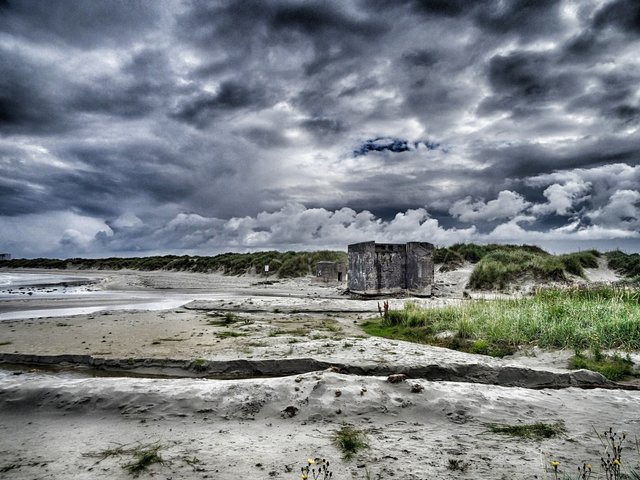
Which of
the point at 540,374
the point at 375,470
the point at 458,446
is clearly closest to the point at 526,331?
the point at 540,374

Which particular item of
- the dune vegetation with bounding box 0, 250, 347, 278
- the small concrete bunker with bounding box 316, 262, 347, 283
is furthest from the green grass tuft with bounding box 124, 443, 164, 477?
the dune vegetation with bounding box 0, 250, 347, 278

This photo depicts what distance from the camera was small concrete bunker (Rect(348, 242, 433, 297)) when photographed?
1916 centimetres

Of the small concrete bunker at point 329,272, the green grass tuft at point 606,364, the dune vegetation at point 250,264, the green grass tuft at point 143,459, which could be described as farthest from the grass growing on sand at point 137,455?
the dune vegetation at point 250,264

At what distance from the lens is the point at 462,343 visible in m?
8.47

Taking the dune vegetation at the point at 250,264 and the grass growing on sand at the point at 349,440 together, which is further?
the dune vegetation at the point at 250,264

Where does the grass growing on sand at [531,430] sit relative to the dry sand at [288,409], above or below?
below

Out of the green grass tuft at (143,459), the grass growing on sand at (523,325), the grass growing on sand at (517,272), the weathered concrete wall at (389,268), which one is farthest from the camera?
the grass growing on sand at (517,272)

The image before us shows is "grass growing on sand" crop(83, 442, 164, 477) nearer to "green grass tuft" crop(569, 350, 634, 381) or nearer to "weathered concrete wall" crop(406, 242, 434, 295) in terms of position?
"green grass tuft" crop(569, 350, 634, 381)

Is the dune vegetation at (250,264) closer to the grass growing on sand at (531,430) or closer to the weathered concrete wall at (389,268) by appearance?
the weathered concrete wall at (389,268)

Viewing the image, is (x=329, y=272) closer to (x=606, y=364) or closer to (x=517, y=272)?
(x=517, y=272)

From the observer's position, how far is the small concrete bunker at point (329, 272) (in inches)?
1086

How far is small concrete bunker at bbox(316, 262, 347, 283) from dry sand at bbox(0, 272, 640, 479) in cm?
1924

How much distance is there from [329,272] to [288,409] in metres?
23.2

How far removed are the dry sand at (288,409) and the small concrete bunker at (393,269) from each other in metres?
10.9
